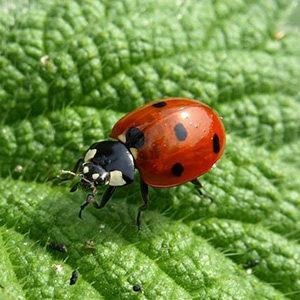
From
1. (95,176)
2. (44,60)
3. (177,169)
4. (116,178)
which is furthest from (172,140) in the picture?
(44,60)

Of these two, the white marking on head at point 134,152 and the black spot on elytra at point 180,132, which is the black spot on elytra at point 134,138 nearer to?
the white marking on head at point 134,152

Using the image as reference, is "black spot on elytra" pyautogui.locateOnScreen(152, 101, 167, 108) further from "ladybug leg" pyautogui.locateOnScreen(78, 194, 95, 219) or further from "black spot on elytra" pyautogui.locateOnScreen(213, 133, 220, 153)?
"ladybug leg" pyautogui.locateOnScreen(78, 194, 95, 219)

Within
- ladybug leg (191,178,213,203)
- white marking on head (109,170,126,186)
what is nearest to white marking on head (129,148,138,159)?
white marking on head (109,170,126,186)

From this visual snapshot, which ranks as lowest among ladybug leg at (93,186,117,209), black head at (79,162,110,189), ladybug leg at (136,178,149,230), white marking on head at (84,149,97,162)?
ladybug leg at (136,178,149,230)

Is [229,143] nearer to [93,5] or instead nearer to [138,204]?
[138,204]

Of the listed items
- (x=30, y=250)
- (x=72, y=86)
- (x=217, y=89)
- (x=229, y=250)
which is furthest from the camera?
(x=217, y=89)

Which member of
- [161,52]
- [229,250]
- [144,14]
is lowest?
[229,250]

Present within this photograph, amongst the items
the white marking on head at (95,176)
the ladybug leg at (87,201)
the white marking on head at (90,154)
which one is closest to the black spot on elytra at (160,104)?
the white marking on head at (90,154)

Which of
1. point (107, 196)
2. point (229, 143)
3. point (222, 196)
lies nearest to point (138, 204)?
point (107, 196)
